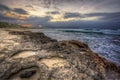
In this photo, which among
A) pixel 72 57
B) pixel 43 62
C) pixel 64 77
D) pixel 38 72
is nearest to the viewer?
pixel 64 77

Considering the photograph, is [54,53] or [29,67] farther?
[54,53]

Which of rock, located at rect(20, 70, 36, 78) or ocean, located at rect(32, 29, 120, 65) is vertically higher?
rock, located at rect(20, 70, 36, 78)

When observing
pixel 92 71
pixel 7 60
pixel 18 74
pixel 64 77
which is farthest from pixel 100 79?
pixel 7 60

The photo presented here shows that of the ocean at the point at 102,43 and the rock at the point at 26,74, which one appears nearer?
the rock at the point at 26,74

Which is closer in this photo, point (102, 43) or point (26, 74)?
point (26, 74)

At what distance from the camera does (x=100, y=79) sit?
2803 millimetres

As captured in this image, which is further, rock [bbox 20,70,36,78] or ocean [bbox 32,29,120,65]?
ocean [bbox 32,29,120,65]

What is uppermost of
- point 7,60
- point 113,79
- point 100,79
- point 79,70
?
point 7,60

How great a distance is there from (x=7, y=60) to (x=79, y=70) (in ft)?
6.07

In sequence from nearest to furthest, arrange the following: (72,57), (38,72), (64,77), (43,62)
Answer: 1. (64,77)
2. (38,72)
3. (43,62)
4. (72,57)

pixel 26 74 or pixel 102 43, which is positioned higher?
pixel 26 74

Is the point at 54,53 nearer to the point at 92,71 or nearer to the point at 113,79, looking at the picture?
the point at 92,71

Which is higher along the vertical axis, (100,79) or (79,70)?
(79,70)

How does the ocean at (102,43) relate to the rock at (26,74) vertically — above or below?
below
